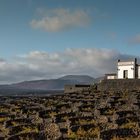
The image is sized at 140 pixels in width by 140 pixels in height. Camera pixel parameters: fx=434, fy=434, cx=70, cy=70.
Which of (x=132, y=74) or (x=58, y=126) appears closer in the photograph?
(x=58, y=126)

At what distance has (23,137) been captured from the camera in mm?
18219

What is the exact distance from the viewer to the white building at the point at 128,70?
85.6 m

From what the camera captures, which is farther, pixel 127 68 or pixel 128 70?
pixel 127 68

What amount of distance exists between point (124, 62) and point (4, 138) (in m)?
71.1

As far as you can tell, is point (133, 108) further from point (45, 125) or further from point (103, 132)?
point (103, 132)

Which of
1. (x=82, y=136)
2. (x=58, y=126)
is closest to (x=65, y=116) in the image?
(x=58, y=126)

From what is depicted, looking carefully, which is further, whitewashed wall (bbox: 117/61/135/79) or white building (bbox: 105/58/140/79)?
whitewashed wall (bbox: 117/61/135/79)

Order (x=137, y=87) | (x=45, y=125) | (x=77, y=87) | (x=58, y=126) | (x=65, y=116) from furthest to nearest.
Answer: (x=77, y=87), (x=137, y=87), (x=65, y=116), (x=45, y=125), (x=58, y=126)

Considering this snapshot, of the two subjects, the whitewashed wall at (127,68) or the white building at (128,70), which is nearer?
the white building at (128,70)

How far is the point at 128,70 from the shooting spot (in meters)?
86.8

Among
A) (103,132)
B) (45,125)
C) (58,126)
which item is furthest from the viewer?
(45,125)

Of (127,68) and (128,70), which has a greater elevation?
(127,68)

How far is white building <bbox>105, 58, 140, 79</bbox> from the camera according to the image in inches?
3369

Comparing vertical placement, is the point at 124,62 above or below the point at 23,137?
above
